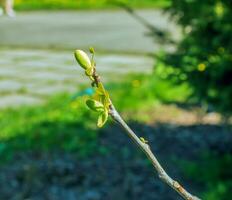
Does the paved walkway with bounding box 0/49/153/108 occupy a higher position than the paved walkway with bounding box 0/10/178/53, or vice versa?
the paved walkway with bounding box 0/49/153/108

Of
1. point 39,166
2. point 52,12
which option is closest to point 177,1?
point 39,166

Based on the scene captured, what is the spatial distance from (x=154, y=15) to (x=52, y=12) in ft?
10.9

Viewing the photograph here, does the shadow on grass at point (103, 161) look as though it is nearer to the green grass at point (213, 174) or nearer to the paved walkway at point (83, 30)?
the green grass at point (213, 174)

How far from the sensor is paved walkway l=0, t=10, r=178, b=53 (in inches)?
416

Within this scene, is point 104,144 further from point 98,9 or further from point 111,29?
point 98,9

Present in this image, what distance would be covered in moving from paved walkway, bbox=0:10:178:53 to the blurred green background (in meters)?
2.42

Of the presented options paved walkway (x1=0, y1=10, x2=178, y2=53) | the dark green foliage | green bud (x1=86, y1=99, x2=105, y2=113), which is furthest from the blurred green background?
paved walkway (x1=0, y1=10, x2=178, y2=53)

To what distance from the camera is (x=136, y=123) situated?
511cm

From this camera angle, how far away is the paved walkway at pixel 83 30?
10.6 m

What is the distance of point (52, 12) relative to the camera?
17.4 m

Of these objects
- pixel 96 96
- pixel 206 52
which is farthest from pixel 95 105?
pixel 206 52

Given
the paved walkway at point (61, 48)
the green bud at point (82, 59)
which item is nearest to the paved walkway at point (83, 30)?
the paved walkway at point (61, 48)

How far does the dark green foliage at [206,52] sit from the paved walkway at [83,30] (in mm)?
4606

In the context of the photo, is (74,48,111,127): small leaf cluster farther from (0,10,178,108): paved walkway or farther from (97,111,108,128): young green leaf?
(0,10,178,108): paved walkway
